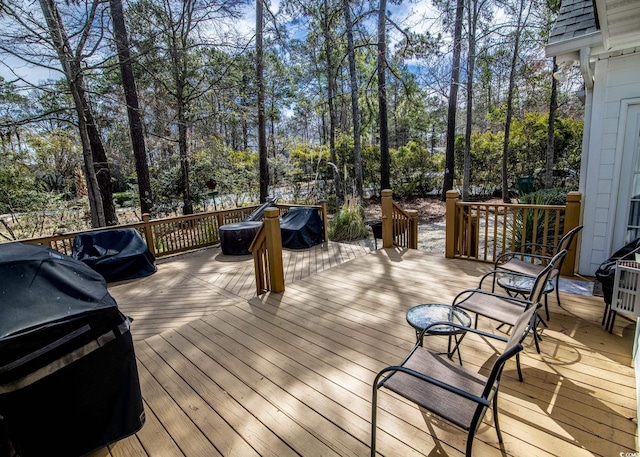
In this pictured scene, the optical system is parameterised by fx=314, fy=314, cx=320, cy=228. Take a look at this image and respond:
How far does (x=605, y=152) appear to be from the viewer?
3.36 metres

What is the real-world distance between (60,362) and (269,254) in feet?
7.61

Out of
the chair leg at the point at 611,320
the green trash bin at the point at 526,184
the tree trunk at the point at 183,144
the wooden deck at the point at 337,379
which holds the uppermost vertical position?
the tree trunk at the point at 183,144

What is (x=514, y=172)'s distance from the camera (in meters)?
11.8

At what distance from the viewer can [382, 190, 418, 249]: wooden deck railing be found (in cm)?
511

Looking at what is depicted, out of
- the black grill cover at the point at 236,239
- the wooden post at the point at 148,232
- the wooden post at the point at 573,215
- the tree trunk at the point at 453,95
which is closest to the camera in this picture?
the wooden post at the point at 573,215

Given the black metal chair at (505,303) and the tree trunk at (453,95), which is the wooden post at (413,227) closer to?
the black metal chair at (505,303)

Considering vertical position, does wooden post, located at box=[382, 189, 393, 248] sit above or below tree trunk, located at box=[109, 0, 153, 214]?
below

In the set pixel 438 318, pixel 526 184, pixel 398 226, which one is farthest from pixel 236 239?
pixel 526 184

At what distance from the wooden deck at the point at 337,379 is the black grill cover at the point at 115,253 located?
1195 mm

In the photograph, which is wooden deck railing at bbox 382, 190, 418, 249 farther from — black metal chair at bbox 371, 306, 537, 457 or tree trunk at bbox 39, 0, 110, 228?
tree trunk at bbox 39, 0, 110, 228

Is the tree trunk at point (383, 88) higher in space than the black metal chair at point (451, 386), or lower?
higher

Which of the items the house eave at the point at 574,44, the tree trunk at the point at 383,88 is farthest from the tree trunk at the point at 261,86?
the house eave at the point at 574,44

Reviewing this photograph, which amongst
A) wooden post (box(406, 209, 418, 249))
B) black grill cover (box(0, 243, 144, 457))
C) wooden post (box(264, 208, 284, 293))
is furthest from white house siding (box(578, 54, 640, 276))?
black grill cover (box(0, 243, 144, 457))

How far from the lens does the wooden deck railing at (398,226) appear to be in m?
5.11
